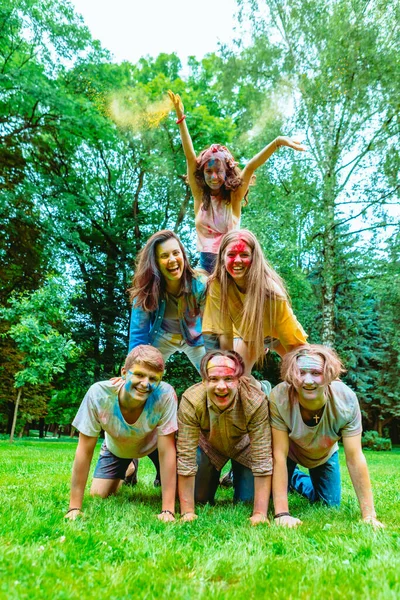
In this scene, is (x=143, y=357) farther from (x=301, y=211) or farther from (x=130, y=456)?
(x=301, y=211)

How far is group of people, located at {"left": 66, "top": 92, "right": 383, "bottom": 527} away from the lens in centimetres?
390

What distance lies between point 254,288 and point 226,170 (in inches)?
67.3

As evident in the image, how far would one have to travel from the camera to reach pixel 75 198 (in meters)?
19.7

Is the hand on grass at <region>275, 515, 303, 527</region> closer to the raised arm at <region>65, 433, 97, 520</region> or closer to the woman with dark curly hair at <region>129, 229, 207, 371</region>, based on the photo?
the raised arm at <region>65, 433, 97, 520</region>

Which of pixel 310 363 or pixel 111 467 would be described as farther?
pixel 111 467

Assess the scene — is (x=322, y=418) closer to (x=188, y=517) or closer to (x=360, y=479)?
(x=360, y=479)

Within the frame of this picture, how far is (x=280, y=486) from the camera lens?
388 centimetres

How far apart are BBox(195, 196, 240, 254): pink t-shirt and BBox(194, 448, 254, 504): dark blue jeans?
2145 mm

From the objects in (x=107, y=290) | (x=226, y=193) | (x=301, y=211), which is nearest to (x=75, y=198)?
(x=107, y=290)

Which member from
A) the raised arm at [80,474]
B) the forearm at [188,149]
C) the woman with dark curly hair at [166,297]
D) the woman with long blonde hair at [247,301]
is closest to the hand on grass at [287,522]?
the woman with long blonde hair at [247,301]

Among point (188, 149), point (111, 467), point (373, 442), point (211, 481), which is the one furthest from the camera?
point (373, 442)

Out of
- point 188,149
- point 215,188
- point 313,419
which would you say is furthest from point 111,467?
point 188,149

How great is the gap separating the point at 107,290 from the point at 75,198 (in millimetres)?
5405

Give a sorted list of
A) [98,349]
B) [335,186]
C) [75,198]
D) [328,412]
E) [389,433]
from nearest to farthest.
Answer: [328,412] → [335,186] → [75,198] → [98,349] → [389,433]
